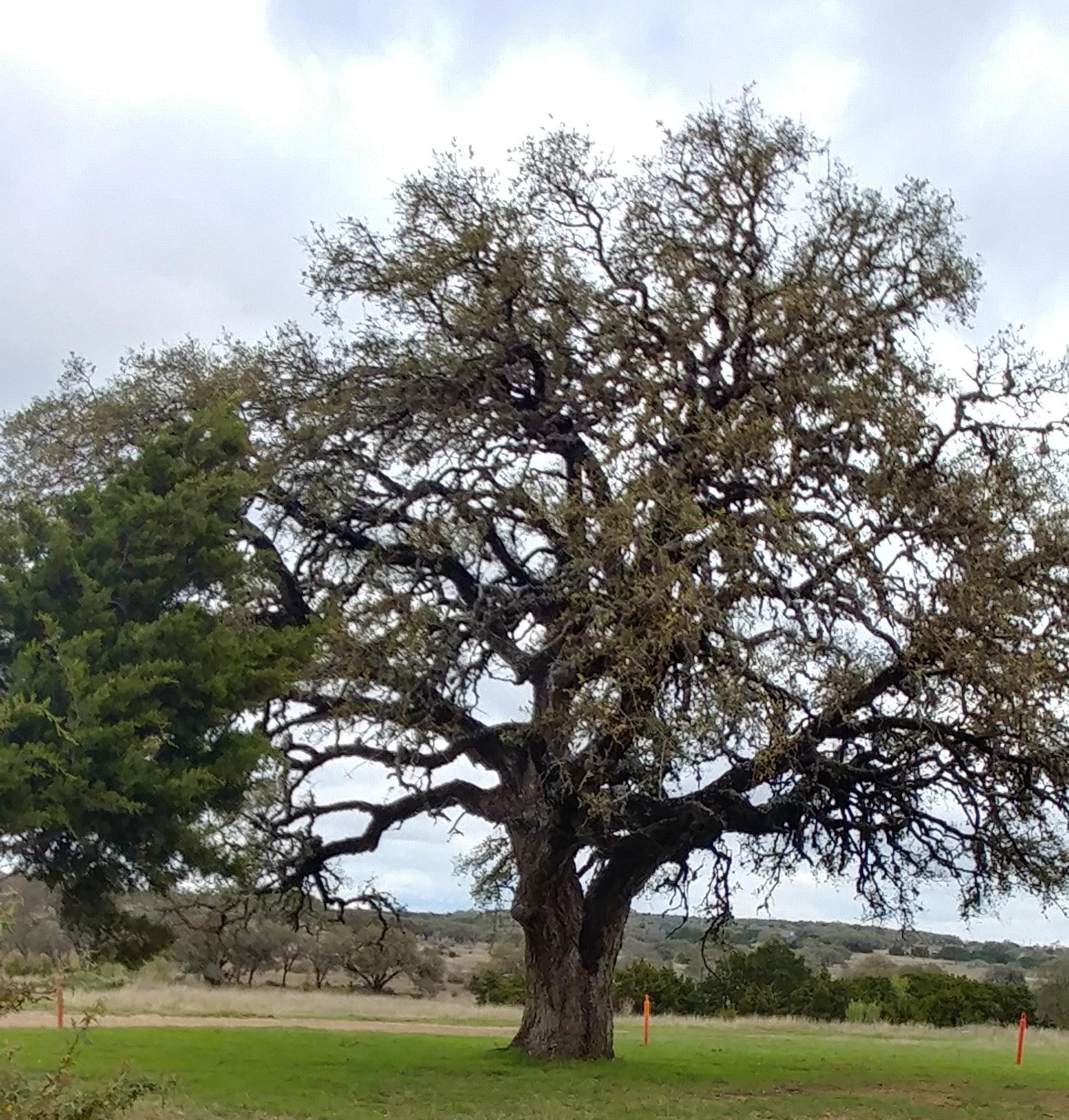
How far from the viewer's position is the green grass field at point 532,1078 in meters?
15.6

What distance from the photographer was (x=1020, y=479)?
55.7 ft

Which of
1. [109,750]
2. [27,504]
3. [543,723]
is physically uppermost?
[27,504]

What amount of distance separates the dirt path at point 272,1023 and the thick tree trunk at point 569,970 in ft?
27.9

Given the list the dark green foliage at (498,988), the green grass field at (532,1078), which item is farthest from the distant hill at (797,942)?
the green grass field at (532,1078)

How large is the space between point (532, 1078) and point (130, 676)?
9060 mm

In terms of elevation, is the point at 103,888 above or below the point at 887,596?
below

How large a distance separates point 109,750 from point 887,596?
867 cm

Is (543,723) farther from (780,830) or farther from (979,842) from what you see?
(979,842)

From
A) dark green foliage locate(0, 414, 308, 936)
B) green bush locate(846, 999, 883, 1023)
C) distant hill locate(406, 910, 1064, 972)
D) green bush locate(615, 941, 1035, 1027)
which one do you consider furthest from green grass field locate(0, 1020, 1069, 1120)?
distant hill locate(406, 910, 1064, 972)

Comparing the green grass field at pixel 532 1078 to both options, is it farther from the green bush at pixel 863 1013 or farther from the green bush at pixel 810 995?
the green bush at pixel 810 995

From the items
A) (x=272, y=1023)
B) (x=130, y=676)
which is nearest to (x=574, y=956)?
(x=130, y=676)

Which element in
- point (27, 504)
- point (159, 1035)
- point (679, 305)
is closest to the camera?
point (27, 504)

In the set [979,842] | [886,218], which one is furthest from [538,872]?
[886,218]

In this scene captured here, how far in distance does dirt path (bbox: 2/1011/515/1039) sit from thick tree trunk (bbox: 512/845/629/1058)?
Answer: 335 inches
